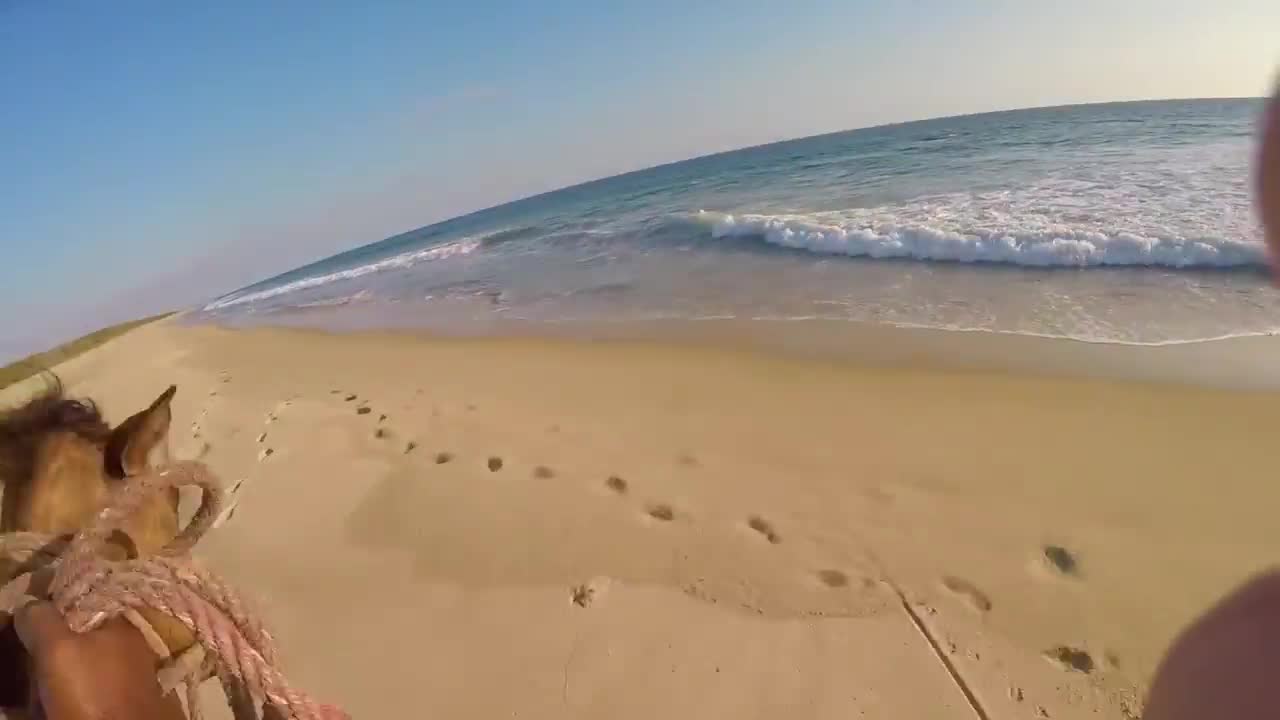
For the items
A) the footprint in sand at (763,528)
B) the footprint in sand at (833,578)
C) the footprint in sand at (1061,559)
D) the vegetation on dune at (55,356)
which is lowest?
the footprint in sand at (1061,559)

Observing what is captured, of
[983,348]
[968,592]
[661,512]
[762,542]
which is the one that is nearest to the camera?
[968,592]

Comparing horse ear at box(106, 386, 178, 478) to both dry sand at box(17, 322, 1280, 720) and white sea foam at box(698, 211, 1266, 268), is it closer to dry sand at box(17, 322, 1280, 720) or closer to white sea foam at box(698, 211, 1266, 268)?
dry sand at box(17, 322, 1280, 720)

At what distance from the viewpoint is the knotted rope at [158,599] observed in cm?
80

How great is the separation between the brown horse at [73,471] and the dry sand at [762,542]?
195 centimetres

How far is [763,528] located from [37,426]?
9.76 ft

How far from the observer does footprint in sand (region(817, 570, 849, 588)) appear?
2.98m

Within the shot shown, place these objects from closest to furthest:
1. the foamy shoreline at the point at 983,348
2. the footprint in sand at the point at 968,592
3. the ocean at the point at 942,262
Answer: the footprint in sand at the point at 968,592, the foamy shoreline at the point at 983,348, the ocean at the point at 942,262

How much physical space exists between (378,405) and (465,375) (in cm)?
95

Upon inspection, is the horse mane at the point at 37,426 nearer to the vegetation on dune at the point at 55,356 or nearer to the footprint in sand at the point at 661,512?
the footprint in sand at the point at 661,512

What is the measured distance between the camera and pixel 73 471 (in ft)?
3.26

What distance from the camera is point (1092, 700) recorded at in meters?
2.32

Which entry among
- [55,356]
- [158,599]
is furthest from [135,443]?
[55,356]

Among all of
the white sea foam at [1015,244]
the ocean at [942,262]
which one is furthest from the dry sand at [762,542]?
the white sea foam at [1015,244]

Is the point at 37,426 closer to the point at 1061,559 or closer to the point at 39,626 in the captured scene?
the point at 39,626
